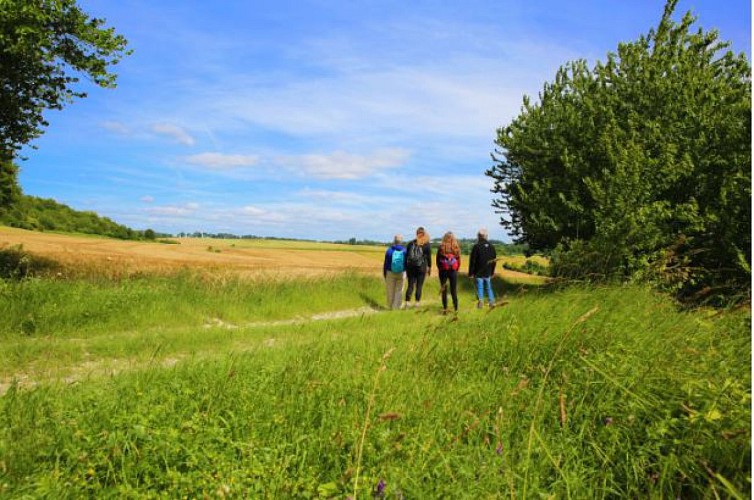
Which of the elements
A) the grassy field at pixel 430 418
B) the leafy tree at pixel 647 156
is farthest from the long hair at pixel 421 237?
the grassy field at pixel 430 418

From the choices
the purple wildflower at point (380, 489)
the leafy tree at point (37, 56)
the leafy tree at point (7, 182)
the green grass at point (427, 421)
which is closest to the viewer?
the purple wildflower at point (380, 489)

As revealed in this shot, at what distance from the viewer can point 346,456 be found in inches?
133

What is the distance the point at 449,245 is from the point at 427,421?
1075 centimetres

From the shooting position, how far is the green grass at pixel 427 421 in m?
3.20

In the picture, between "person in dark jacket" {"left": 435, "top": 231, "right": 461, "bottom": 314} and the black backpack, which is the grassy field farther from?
the black backpack

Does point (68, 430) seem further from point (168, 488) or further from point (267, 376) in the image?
point (267, 376)

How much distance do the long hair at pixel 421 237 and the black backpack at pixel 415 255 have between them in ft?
0.42

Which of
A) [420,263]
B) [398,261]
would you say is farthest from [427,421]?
[420,263]

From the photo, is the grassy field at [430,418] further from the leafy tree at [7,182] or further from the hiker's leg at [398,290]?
the leafy tree at [7,182]

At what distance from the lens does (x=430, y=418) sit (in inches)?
158

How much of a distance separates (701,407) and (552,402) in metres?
1.21

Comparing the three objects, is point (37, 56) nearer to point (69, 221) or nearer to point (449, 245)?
point (449, 245)

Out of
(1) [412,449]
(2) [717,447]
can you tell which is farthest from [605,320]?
(1) [412,449]

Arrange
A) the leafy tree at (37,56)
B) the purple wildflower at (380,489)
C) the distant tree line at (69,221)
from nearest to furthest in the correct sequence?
the purple wildflower at (380,489), the leafy tree at (37,56), the distant tree line at (69,221)
